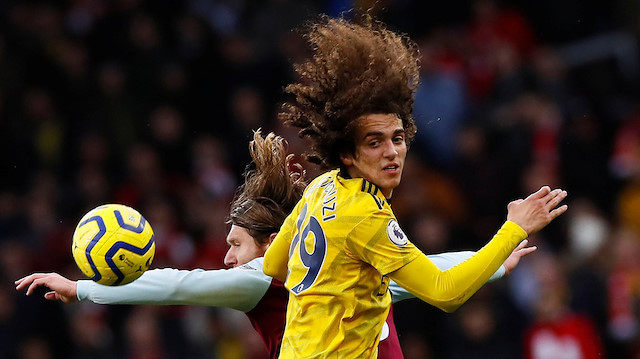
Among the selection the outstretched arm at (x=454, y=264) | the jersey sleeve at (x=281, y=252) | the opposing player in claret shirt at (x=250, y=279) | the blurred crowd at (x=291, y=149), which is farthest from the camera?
the blurred crowd at (x=291, y=149)

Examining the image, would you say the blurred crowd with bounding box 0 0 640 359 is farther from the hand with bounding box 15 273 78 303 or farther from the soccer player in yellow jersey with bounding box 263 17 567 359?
the soccer player in yellow jersey with bounding box 263 17 567 359

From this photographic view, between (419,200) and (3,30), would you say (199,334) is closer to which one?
(419,200)

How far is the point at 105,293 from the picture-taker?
5.38 metres

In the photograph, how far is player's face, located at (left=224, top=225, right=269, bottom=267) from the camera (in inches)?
229

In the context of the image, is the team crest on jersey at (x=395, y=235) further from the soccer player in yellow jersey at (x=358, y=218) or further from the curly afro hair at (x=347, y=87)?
the curly afro hair at (x=347, y=87)

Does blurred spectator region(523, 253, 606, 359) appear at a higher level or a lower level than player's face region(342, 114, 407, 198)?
lower

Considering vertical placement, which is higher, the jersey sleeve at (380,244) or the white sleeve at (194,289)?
the jersey sleeve at (380,244)

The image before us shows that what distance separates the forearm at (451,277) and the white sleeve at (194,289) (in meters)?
1.17

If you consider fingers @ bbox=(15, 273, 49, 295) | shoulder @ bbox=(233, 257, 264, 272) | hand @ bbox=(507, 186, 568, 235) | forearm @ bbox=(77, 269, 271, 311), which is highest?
hand @ bbox=(507, 186, 568, 235)

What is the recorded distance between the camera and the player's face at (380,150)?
4586 millimetres

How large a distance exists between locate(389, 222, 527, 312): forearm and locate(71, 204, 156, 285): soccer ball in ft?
4.33

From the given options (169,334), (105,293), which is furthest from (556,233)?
(105,293)

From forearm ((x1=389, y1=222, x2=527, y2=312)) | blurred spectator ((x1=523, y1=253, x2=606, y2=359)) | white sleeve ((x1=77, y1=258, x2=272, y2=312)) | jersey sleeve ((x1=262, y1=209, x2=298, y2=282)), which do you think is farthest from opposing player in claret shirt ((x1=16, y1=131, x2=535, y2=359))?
blurred spectator ((x1=523, y1=253, x2=606, y2=359))

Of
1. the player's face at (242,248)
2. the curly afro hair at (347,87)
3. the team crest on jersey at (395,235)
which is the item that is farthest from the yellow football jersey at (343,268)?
the player's face at (242,248)
